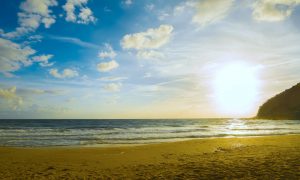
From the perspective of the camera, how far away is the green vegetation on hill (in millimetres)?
140250

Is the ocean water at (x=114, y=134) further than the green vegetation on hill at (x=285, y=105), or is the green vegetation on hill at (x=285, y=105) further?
the green vegetation on hill at (x=285, y=105)

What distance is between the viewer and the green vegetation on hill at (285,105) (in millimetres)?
140250

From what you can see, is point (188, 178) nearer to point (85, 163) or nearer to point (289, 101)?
point (85, 163)

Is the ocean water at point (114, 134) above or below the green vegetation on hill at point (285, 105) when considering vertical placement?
below

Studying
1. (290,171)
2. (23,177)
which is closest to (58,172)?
(23,177)

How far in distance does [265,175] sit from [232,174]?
47.3 inches

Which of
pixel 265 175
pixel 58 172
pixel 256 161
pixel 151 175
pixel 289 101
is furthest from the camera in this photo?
pixel 289 101

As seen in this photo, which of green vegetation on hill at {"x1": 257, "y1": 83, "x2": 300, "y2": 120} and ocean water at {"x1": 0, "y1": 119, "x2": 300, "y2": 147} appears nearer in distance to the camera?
ocean water at {"x1": 0, "y1": 119, "x2": 300, "y2": 147}

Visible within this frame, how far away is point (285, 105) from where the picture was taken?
15038 cm

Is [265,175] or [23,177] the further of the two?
[23,177]

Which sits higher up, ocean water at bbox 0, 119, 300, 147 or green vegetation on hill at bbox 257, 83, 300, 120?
green vegetation on hill at bbox 257, 83, 300, 120

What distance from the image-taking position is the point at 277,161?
42.2 feet

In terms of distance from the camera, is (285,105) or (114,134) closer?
(114,134)

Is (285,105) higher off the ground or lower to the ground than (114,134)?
higher
